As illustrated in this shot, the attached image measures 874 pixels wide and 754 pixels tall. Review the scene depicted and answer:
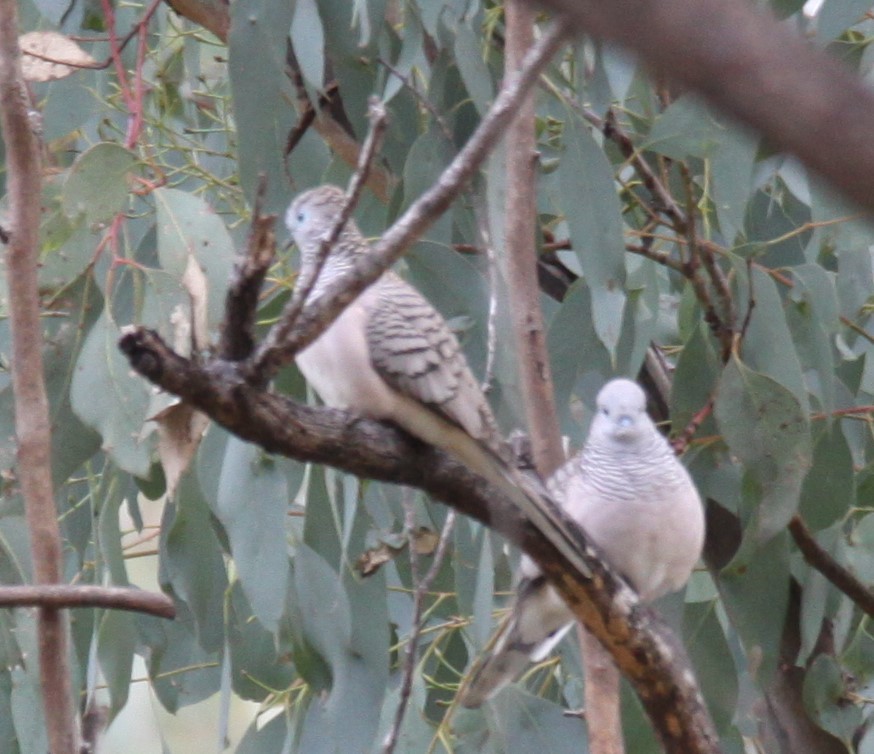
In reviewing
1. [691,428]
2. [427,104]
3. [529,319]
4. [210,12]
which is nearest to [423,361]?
[529,319]

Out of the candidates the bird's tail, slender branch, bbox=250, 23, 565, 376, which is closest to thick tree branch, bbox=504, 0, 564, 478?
the bird's tail

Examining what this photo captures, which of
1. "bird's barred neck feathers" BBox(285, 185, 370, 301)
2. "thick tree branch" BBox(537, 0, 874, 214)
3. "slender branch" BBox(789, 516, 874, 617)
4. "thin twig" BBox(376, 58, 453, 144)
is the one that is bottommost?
"slender branch" BBox(789, 516, 874, 617)

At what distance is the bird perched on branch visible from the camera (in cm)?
210

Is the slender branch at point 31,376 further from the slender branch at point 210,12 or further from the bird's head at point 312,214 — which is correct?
the slender branch at point 210,12

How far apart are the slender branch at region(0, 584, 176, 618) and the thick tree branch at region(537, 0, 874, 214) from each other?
1.05 m

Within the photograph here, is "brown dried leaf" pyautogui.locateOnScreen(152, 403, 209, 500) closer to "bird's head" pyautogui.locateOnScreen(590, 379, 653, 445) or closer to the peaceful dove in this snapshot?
the peaceful dove

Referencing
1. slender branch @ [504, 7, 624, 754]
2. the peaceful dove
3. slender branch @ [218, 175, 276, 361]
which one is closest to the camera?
slender branch @ [218, 175, 276, 361]

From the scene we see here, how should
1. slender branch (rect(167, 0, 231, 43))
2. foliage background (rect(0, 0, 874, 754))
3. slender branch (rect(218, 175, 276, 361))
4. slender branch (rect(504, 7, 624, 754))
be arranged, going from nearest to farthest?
slender branch (rect(218, 175, 276, 361)) → slender branch (rect(504, 7, 624, 754)) → foliage background (rect(0, 0, 874, 754)) → slender branch (rect(167, 0, 231, 43))

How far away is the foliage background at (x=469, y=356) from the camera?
203 cm

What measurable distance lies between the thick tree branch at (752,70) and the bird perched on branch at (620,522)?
1.77 meters

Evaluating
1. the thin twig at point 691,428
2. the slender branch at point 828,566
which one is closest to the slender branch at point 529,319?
the thin twig at point 691,428

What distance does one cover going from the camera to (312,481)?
223 centimetres

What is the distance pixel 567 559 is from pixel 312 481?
83 cm

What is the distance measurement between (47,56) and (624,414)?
42.8 inches
